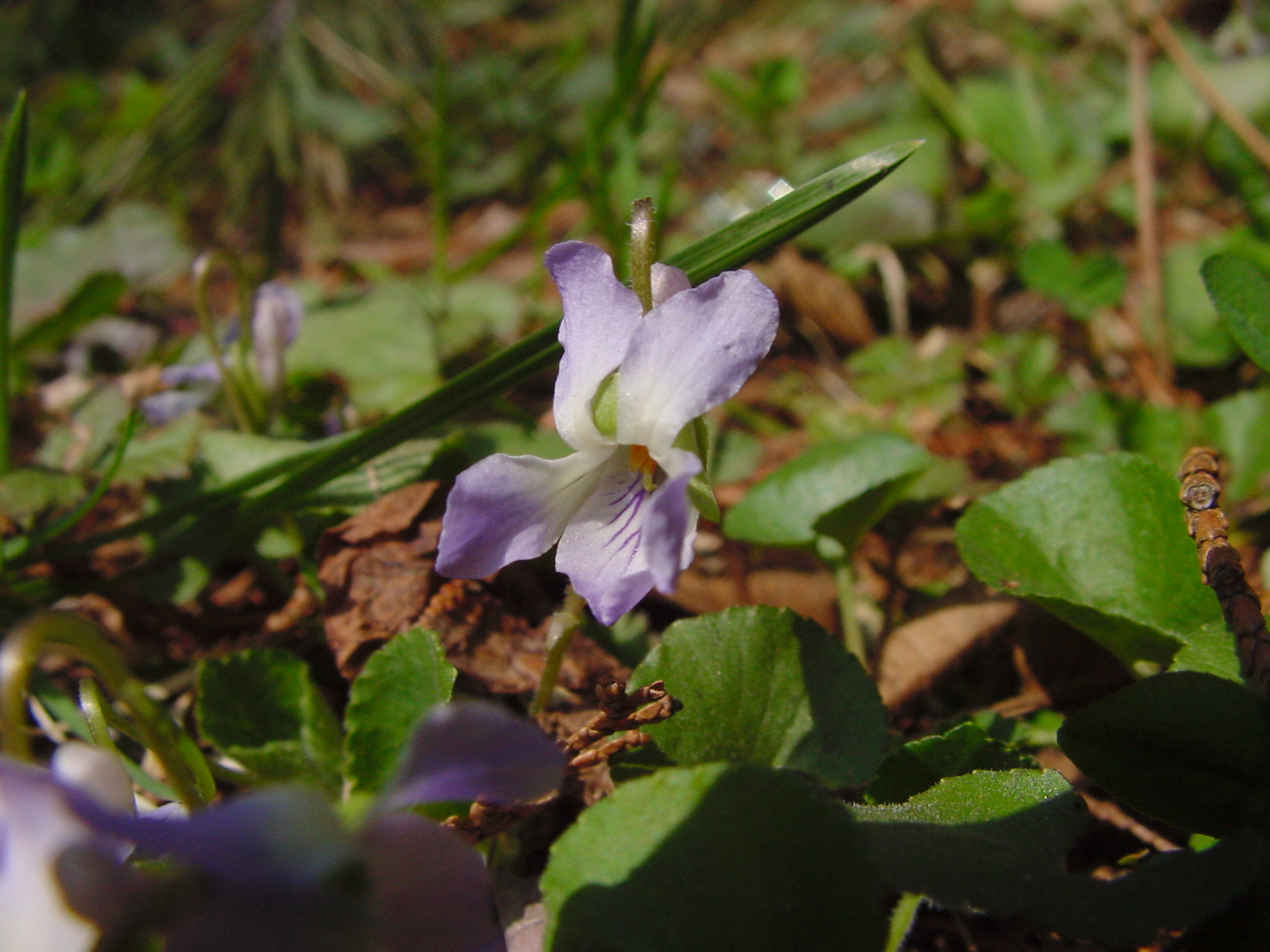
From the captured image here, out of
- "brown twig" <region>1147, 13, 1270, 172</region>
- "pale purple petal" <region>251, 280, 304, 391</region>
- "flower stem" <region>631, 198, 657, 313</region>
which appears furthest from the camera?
"brown twig" <region>1147, 13, 1270, 172</region>

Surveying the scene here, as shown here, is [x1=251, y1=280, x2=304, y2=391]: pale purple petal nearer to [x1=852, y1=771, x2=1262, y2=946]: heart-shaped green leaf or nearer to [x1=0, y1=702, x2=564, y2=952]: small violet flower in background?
[x1=0, y1=702, x2=564, y2=952]: small violet flower in background

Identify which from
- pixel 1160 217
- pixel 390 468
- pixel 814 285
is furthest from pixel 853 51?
pixel 390 468

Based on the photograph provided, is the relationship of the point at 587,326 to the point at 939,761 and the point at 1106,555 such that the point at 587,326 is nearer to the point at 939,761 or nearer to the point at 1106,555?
the point at 939,761

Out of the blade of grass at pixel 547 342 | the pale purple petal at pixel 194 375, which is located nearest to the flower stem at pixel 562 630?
the blade of grass at pixel 547 342

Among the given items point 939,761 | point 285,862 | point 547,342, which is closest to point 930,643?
point 939,761

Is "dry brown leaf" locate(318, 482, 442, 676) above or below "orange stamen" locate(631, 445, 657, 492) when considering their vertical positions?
below

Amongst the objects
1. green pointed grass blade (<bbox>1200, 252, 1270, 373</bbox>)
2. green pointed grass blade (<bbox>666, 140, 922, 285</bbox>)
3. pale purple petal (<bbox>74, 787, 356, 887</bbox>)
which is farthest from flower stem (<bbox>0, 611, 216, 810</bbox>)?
green pointed grass blade (<bbox>1200, 252, 1270, 373</bbox>)

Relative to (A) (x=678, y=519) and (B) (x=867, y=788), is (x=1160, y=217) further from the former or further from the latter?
(A) (x=678, y=519)
